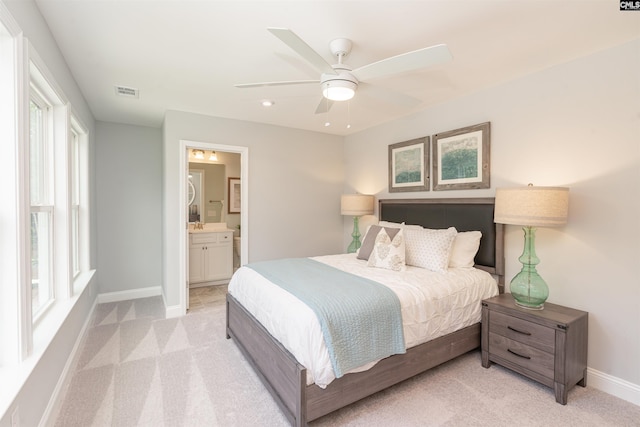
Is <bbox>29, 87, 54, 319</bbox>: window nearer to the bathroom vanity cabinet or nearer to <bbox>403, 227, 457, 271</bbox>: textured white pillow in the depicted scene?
the bathroom vanity cabinet

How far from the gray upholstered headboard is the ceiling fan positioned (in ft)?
4.70

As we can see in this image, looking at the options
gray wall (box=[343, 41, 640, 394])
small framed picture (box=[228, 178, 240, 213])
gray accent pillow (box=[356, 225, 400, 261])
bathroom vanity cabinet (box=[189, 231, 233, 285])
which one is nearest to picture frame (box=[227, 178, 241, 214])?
small framed picture (box=[228, 178, 240, 213])

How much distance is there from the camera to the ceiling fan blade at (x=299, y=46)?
1.51 m

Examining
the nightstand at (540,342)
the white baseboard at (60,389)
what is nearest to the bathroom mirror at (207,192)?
the white baseboard at (60,389)

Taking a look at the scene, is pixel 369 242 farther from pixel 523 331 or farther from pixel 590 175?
pixel 590 175

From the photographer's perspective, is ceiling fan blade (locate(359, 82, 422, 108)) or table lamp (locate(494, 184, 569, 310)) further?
ceiling fan blade (locate(359, 82, 422, 108))

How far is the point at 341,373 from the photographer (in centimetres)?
176

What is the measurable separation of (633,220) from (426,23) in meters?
2.02

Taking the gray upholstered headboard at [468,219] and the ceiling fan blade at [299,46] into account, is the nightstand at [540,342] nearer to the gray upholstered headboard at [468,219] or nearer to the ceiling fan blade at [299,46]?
the gray upholstered headboard at [468,219]

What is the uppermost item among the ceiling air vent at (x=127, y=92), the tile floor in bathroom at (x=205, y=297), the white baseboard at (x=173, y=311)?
the ceiling air vent at (x=127, y=92)

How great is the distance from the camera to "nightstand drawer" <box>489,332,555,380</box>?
7.18 ft

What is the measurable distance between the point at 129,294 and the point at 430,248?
14.0 feet

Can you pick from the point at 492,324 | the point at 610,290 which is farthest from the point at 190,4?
the point at 610,290

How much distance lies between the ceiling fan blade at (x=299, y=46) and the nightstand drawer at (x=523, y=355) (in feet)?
8.15
